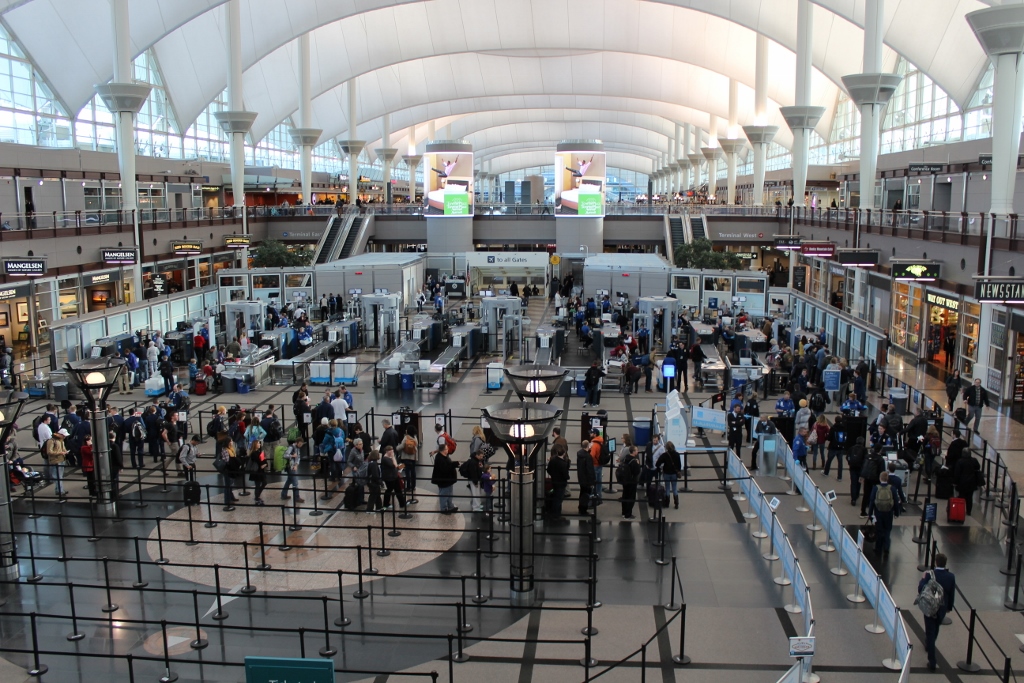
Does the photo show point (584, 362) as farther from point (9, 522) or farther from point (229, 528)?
point (9, 522)

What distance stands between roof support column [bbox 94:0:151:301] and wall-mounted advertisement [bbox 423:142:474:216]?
1885 cm

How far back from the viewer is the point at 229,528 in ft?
40.5

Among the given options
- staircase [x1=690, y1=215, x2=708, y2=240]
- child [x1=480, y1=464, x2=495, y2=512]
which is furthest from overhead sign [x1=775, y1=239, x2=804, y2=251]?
child [x1=480, y1=464, x2=495, y2=512]

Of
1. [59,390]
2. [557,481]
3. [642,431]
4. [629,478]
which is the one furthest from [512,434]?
[59,390]

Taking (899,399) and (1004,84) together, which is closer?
(899,399)

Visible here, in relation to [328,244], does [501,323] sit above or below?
below

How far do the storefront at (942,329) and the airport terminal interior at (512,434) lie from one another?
10cm

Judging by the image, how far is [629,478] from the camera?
12531mm

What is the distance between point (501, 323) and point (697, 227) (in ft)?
77.9

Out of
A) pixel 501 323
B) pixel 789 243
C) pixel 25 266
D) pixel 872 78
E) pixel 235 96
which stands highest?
pixel 235 96

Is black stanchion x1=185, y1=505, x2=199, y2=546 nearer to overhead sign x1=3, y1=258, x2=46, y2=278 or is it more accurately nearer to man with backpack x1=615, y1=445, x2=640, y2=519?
man with backpack x1=615, y1=445, x2=640, y2=519

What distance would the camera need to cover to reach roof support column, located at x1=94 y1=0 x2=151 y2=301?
30.8 metres

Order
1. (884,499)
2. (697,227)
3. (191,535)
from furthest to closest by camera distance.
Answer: (697,227) < (191,535) < (884,499)

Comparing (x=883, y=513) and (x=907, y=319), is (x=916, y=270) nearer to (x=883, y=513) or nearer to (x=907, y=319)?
(x=907, y=319)
